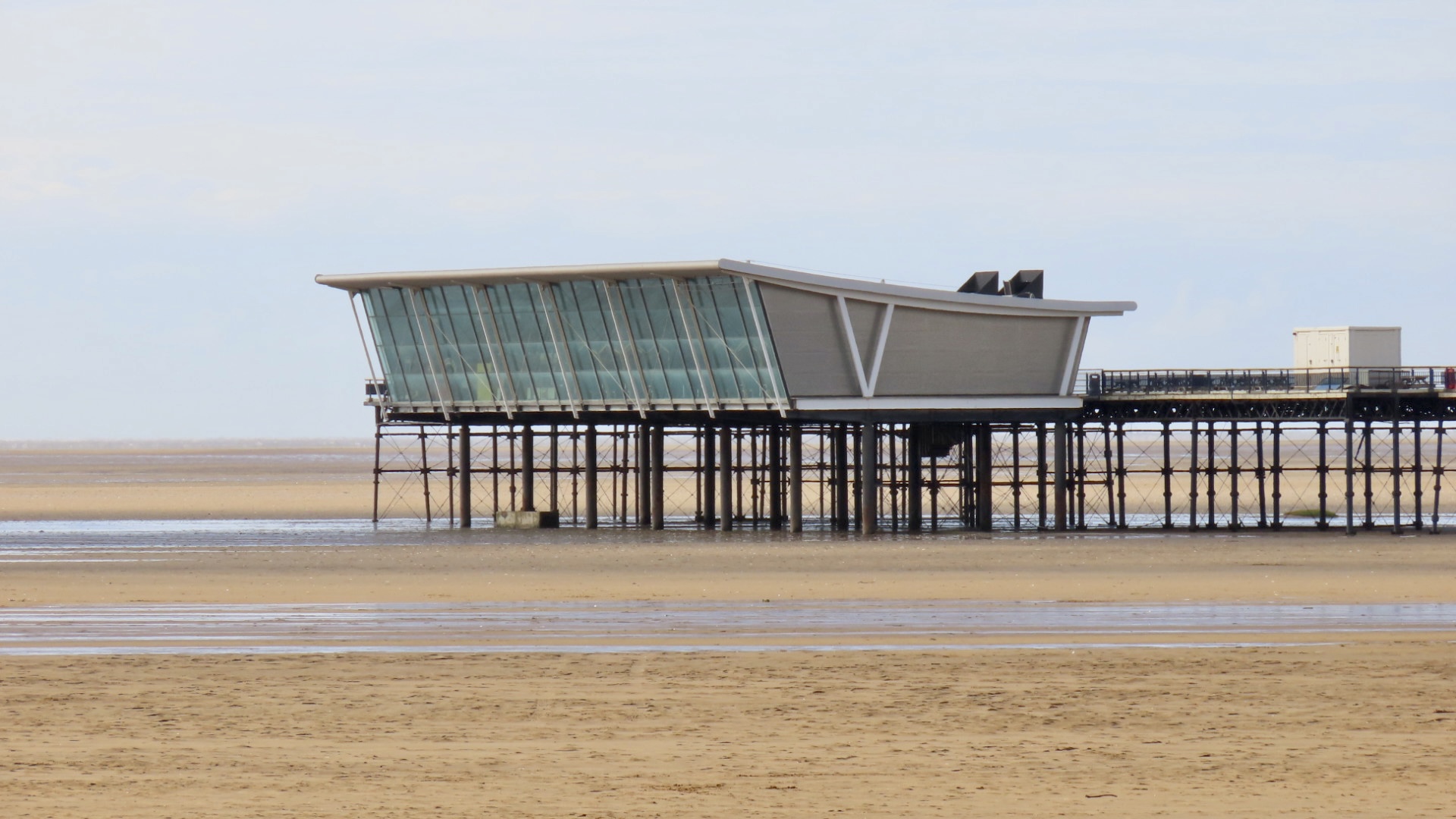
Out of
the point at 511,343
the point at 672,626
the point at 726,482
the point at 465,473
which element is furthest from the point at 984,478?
the point at 672,626

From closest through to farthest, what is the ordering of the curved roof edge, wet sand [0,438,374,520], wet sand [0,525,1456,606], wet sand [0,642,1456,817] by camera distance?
wet sand [0,642,1456,817]
wet sand [0,525,1456,606]
the curved roof edge
wet sand [0,438,374,520]

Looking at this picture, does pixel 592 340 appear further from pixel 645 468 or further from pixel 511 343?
pixel 645 468

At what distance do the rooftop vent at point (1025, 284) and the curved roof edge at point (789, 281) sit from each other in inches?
106

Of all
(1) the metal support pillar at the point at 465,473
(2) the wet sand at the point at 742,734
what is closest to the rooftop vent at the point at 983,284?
(1) the metal support pillar at the point at 465,473

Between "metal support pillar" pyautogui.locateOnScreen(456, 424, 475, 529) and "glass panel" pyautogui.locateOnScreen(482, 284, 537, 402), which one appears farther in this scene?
"metal support pillar" pyautogui.locateOnScreen(456, 424, 475, 529)

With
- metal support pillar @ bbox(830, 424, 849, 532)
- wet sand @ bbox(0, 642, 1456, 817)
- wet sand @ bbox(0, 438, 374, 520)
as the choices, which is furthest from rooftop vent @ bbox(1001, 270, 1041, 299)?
wet sand @ bbox(0, 642, 1456, 817)

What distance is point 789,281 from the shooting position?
4931 centimetres

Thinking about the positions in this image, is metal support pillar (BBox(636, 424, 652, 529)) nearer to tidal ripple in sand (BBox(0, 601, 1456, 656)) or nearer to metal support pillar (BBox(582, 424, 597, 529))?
metal support pillar (BBox(582, 424, 597, 529))

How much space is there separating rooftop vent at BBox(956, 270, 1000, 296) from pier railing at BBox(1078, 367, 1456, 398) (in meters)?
4.00

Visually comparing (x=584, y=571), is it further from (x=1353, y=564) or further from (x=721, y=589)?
(x=1353, y=564)

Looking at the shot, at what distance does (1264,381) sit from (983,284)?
8.78m

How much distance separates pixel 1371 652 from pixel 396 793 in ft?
39.0

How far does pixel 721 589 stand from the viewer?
1230 inches

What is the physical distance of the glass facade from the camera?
50.5 m
